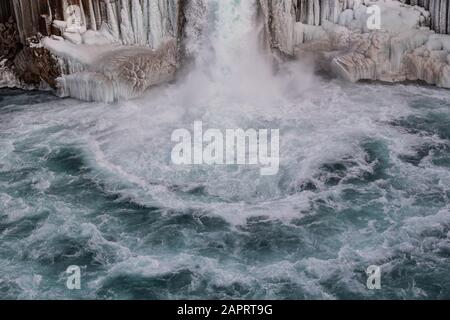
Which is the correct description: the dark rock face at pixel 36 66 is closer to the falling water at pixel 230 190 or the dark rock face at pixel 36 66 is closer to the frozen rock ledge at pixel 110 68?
the frozen rock ledge at pixel 110 68

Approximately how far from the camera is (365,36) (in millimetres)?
15617

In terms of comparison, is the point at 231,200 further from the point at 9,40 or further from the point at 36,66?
the point at 9,40

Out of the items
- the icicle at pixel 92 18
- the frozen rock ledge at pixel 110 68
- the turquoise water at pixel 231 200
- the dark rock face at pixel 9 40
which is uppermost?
the icicle at pixel 92 18

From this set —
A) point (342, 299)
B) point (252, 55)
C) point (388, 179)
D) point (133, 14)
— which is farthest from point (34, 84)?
point (342, 299)

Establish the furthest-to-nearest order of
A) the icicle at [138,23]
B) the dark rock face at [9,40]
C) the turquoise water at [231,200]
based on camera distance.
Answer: the dark rock face at [9,40], the icicle at [138,23], the turquoise water at [231,200]

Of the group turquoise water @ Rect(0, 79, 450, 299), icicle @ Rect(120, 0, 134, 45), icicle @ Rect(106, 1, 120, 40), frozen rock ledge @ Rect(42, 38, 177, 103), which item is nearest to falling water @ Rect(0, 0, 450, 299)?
turquoise water @ Rect(0, 79, 450, 299)

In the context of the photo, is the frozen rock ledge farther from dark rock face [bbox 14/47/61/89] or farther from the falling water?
the falling water

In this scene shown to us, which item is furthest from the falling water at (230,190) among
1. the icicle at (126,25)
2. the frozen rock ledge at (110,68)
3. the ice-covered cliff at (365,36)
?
the icicle at (126,25)

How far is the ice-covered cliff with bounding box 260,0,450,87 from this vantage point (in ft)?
49.9

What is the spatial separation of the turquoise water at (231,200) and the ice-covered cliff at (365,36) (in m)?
0.57

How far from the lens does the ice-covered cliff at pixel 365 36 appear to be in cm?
1521

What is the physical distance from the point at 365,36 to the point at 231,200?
6.66m

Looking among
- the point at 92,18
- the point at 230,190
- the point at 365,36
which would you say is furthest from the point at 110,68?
the point at 365,36

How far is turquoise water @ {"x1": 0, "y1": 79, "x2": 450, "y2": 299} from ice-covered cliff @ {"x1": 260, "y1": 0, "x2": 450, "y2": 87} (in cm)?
57
